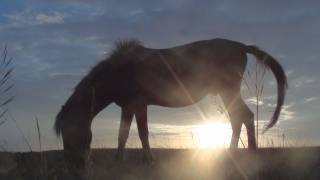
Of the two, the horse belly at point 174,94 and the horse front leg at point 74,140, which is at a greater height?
the horse belly at point 174,94

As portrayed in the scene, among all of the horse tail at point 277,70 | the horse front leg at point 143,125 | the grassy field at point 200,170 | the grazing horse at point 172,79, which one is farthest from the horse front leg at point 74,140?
the horse tail at point 277,70

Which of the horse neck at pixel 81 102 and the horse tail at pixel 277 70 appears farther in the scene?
the horse tail at pixel 277 70

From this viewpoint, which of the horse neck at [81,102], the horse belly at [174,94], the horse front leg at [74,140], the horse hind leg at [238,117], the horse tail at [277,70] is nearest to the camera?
the horse front leg at [74,140]

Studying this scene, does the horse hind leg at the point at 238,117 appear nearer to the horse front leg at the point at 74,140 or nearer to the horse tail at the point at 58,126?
the horse front leg at the point at 74,140

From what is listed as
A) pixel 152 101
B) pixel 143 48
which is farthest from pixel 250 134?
pixel 143 48

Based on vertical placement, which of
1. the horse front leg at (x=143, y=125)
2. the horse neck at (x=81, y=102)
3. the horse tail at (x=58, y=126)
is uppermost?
the horse neck at (x=81, y=102)

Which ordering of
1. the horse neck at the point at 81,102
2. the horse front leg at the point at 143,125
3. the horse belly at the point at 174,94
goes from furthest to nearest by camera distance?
the horse belly at the point at 174,94
the horse front leg at the point at 143,125
the horse neck at the point at 81,102

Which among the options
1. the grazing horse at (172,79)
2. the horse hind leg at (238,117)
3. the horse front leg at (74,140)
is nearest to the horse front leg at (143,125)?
the grazing horse at (172,79)

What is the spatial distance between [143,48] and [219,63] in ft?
6.28

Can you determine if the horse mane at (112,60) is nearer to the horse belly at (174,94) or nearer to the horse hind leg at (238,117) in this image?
the horse belly at (174,94)

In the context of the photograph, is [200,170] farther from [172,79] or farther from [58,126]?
[172,79]

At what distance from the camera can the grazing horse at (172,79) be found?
1064 cm

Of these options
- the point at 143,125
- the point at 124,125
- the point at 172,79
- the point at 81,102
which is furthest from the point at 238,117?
the point at 81,102

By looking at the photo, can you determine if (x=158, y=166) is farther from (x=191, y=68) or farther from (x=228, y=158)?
(x=191, y=68)
